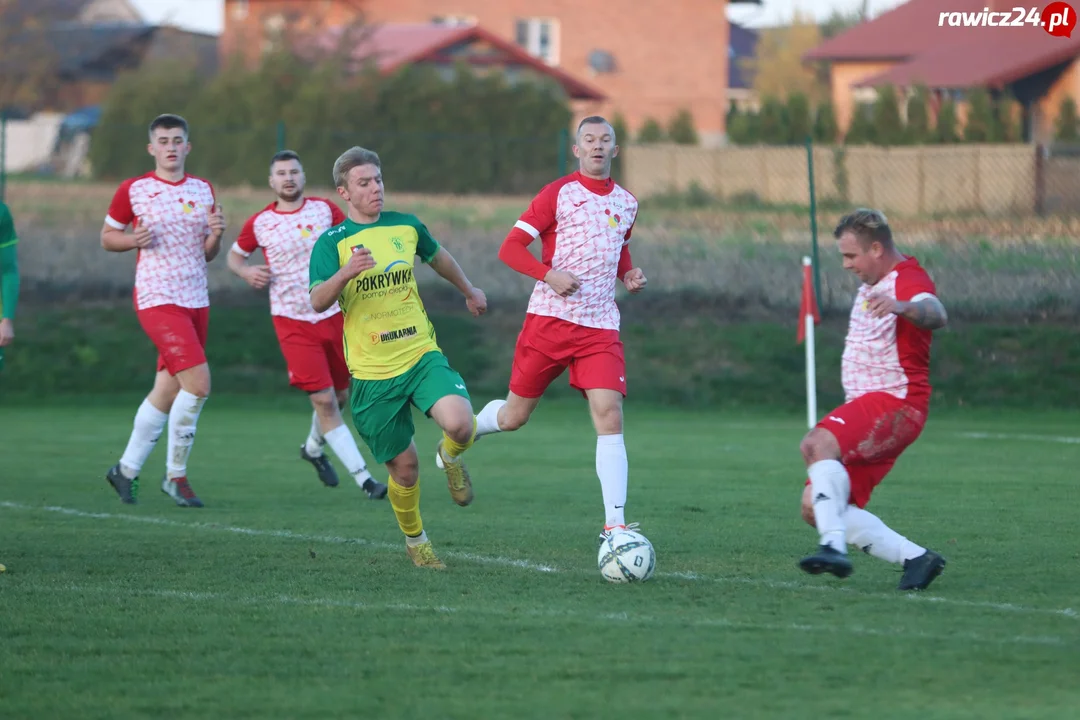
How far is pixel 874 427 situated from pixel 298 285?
5.02 metres

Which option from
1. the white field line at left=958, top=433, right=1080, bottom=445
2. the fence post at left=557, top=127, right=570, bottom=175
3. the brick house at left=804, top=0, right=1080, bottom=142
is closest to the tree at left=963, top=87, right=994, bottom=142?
the brick house at left=804, top=0, right=1080, bottom=142

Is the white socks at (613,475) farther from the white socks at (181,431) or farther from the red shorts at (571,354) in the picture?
the white socks at (181,431)

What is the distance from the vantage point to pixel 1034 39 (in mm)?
41062

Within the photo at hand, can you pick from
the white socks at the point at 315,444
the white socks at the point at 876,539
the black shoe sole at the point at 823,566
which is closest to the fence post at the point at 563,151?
the white socks at the point at 315,444

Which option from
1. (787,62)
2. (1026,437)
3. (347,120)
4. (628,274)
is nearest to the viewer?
(628,274)

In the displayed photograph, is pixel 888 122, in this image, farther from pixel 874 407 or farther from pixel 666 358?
pixel 874 407

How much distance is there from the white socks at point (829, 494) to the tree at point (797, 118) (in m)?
24.5

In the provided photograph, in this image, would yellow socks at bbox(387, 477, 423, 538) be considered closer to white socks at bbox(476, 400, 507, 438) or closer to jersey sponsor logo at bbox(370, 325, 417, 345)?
jersey sponsor logo at bbox(370, 325, 417, 345)

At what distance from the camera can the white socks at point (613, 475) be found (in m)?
7.22

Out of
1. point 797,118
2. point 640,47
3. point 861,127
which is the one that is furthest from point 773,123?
point 640,47

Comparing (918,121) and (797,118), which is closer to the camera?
(797,118)

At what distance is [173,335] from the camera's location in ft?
31.9

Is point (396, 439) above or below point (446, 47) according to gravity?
below

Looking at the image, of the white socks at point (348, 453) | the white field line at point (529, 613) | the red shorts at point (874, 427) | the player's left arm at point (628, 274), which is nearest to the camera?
the white field line at point (529, 613)
